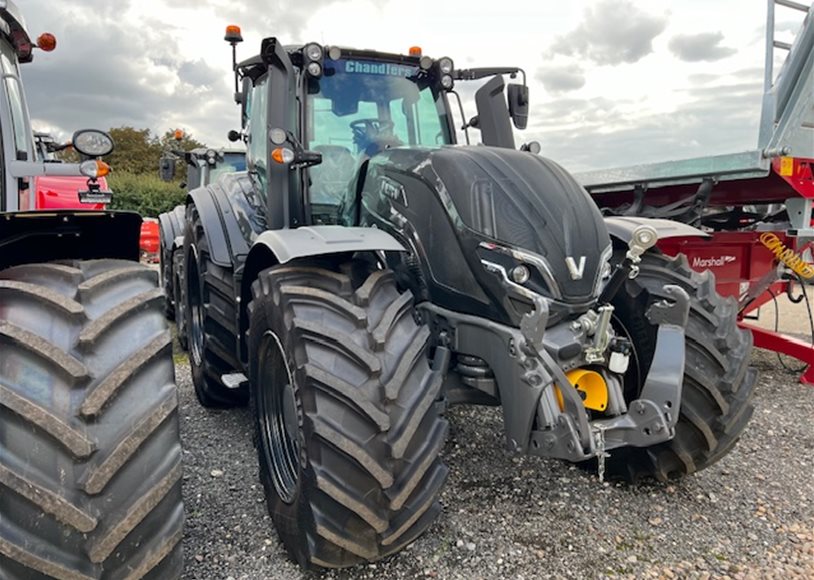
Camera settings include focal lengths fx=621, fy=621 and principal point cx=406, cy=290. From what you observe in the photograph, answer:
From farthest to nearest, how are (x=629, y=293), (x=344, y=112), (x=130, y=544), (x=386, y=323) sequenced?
(x=344, y=112) < (x=629, y=293) < (x=386, y=323) < (x=130, y=544)

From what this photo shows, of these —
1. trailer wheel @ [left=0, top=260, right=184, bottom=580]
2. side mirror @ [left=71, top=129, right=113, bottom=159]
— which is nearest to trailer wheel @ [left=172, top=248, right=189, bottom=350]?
side mirror @ [left=71, top=129, right=113, bottom=159]

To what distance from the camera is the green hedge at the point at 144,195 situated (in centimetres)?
2464

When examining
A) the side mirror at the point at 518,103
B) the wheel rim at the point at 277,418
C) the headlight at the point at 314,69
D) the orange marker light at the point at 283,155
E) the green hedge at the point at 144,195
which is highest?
the headlight at the point at 314,69

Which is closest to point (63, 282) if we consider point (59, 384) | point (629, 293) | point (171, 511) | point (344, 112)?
point (59, 384)

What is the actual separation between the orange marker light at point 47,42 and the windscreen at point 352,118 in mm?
1485

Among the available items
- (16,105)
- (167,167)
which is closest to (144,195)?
(167,167)

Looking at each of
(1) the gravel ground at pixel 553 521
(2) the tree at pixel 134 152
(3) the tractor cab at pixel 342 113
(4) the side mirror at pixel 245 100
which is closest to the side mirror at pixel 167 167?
(4) the side mirror at pixel 245 100

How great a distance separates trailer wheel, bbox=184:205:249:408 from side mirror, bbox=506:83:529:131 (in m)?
2.09

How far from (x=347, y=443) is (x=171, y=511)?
1.92 feet

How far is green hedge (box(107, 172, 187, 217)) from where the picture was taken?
80.8 ft

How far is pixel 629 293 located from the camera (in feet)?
9.95

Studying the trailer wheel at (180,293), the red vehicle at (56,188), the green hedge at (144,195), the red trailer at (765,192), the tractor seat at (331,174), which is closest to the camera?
the tractor seat at (331,174)

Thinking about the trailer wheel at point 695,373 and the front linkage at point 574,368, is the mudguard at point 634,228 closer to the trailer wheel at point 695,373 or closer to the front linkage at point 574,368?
the trailer wheel at point 695,373

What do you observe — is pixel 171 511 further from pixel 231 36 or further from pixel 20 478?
pixel 231 36
